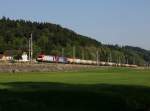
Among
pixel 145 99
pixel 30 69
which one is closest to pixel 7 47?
pixel 30 69

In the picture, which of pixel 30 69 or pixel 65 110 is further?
pixel 30 69

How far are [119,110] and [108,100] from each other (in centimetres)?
224

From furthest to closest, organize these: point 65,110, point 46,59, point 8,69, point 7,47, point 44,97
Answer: point 7,47, point 46,59, point 8,69, point 44,97, point 65,110

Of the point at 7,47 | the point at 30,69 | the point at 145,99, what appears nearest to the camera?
the point at 145,99

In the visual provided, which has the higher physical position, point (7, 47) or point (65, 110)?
point (7, 47)

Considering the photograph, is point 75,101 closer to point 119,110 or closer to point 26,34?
point 119,110

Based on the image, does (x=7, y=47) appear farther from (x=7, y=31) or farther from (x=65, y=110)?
(x=65, y=110)

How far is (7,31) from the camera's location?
19250 centimetres

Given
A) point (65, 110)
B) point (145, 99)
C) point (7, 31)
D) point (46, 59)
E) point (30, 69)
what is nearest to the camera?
point (65, 110)

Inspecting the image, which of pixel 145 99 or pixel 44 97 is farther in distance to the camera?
pixel 145 99

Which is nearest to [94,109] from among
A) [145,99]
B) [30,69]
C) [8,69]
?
[145,99]

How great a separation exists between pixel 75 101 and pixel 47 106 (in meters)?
2.55

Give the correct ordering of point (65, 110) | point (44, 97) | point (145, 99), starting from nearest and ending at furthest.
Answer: point (65, 110)
point (44, 97)
point (145, 99)

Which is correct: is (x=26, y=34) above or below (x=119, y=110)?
above
